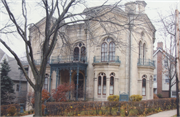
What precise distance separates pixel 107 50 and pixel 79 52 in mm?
3637

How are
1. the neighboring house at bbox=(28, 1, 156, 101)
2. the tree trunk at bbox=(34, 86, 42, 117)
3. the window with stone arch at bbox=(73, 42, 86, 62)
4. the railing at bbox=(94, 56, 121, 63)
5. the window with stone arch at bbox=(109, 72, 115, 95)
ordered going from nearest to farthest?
the tree trunk at bbox=(34, 86, 42, 117) → the neighboring house at bbox=(28, 1, 156, 101) → the window with stone arch at bbox=(109, 72, 115, 95) → the railing at bbox=(94, 56, 121, 63) → the window with stone arch at bbox=(73, 42, 86, 62)

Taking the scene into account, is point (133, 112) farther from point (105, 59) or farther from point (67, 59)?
point (67, 59)

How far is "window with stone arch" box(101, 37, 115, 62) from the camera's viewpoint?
23688 millimetres

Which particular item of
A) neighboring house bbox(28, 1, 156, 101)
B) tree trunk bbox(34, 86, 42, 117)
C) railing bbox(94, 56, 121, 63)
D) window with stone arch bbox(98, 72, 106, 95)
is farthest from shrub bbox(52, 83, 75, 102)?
tree trunk bbox(34, 86, 42, 117)

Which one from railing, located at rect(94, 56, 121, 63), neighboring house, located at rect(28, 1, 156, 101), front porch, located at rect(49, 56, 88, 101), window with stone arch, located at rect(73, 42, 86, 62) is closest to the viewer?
neighboring house, located at rect(28, 1, 156, 101)

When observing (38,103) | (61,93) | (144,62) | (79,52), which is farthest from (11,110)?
(144,62)

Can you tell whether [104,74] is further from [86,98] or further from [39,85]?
[39,85]

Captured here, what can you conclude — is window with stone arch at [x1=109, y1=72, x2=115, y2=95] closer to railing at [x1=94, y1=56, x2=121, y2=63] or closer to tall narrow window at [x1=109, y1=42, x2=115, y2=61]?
railing at [x1=94, y1=56, x2=121, y2=63]

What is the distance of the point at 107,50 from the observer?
78.4ft

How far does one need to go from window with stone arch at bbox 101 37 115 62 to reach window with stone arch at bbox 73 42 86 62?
2320mm

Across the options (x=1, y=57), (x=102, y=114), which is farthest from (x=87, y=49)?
(x=1, y=57)

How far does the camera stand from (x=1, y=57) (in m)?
38.9

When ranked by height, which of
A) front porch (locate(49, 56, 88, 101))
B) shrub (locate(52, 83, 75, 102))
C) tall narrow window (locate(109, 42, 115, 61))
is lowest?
shrub (locate(52, 83, 75, 102))

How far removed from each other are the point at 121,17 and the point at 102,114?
40.8 ft
